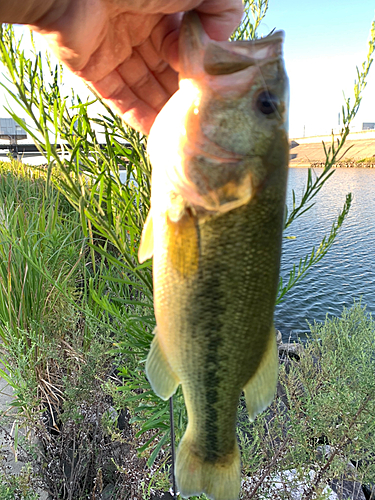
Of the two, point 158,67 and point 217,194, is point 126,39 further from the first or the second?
point 217,194

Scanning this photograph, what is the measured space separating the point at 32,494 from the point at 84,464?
0.42 m

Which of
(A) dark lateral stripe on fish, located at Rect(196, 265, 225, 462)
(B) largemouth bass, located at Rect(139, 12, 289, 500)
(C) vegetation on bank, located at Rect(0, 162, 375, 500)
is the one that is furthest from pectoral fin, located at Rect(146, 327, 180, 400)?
(C) vegetation on bank, located at Rect(0, 162, 375, 500)

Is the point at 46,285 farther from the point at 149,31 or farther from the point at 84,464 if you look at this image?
the point at 149,31

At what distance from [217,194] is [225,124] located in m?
0.22

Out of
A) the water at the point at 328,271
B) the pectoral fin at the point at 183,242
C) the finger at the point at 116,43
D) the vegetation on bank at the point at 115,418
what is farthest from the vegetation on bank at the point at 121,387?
the water at the point at 328,271

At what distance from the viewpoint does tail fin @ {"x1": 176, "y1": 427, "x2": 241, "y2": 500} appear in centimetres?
126

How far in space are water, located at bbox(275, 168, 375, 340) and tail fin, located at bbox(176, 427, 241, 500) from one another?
405 centimetres

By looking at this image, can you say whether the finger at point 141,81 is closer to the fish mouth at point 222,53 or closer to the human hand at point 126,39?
the human hand at point 126,39

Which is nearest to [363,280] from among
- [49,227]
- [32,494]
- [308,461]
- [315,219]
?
[315,219]

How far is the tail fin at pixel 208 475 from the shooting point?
49.5 inches

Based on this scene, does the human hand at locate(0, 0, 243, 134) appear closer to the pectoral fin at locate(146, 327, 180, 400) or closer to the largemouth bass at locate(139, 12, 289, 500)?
the largemouth bass at locate(139, 12, 289, 500)

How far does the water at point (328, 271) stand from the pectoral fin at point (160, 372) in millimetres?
4262

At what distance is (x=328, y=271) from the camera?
29.6 feet

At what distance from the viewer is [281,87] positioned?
1.12 meters
